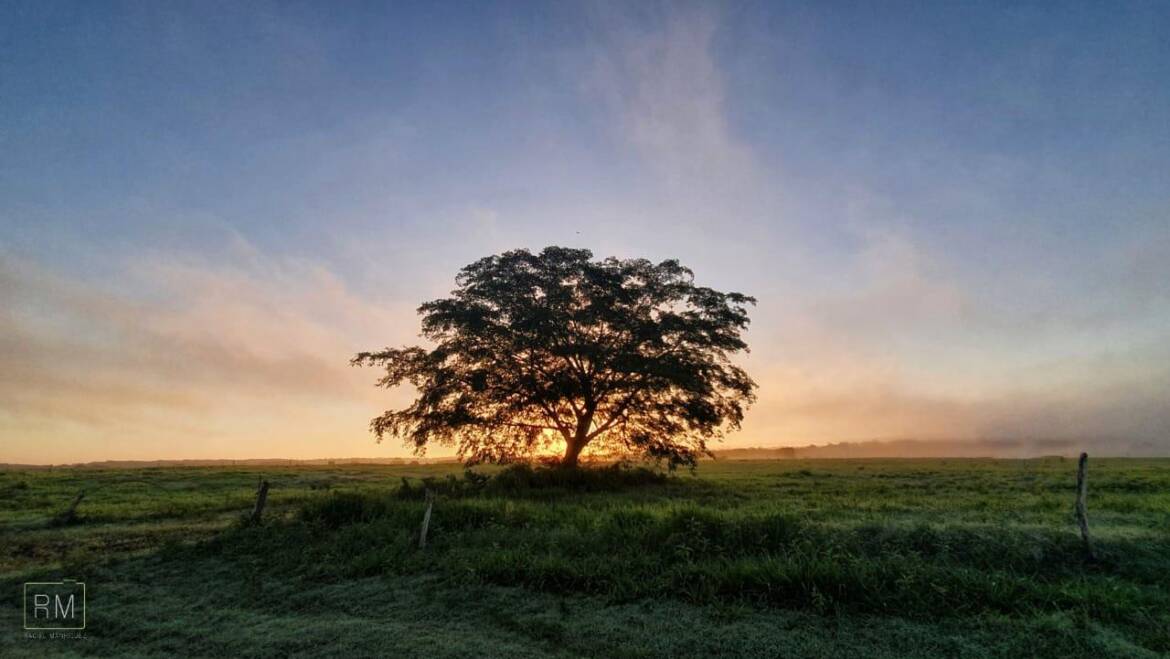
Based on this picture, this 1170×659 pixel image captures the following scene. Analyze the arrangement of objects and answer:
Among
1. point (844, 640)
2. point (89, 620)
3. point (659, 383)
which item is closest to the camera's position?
point (844, 640)

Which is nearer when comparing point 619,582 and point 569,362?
point 619,582

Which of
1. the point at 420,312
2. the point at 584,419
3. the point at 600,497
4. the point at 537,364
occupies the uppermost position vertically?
the point at 420,312

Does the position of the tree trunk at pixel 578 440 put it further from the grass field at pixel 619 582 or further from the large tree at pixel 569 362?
the grass field at pixel 619 582

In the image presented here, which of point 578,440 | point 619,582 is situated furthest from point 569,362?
point 619,582

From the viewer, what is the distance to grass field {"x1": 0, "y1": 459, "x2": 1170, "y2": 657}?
31.2 feet

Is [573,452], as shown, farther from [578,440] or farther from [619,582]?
[619,582]

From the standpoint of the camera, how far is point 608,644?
369 inches

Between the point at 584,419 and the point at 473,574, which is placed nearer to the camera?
the point at 473,574

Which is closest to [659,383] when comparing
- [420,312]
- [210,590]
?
[420,312]

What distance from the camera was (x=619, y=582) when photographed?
11836mm

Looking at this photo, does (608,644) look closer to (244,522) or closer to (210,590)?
(210,590)

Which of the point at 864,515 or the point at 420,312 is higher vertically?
the point at 420,312

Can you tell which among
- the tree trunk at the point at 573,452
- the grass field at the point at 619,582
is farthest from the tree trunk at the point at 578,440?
the grass field at the point at 619,582

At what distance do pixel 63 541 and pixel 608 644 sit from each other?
2084cm
